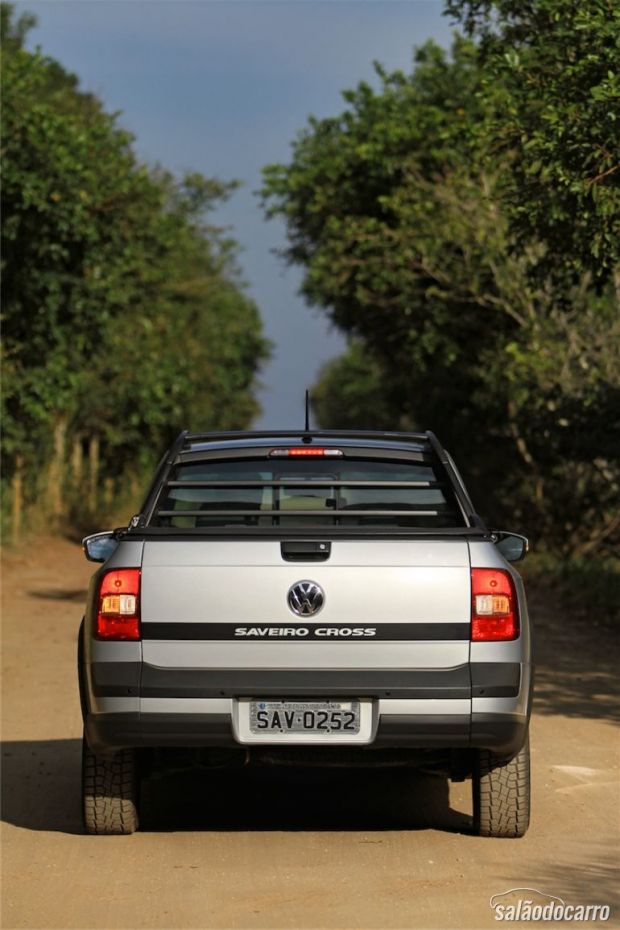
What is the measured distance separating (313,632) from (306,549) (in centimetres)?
32

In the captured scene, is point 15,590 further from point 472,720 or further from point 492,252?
point 472,720

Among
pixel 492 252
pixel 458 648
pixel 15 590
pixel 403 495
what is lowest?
pixel 15 590

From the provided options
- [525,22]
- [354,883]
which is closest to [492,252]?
[525,22]

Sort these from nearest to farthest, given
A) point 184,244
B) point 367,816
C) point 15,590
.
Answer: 1. point 367,816
2. point 15,590
3. point 184,244

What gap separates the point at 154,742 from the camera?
19.8 ft

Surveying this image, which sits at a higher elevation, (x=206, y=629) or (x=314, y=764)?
(x=206, y=629)

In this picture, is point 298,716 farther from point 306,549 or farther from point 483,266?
point 483,266

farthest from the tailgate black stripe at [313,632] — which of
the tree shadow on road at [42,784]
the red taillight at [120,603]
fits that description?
the tree shadow on road at [42,784]

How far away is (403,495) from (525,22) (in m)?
6.70

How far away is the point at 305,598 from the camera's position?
5973mm

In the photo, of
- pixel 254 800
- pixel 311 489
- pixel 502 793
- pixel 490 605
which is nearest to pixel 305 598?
pixel 490 605

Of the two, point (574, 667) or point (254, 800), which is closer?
point (254, 800)

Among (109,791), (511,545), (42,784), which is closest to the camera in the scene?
(109,791)

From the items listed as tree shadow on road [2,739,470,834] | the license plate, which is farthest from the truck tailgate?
tree shadow on road [2,739,470,834]
